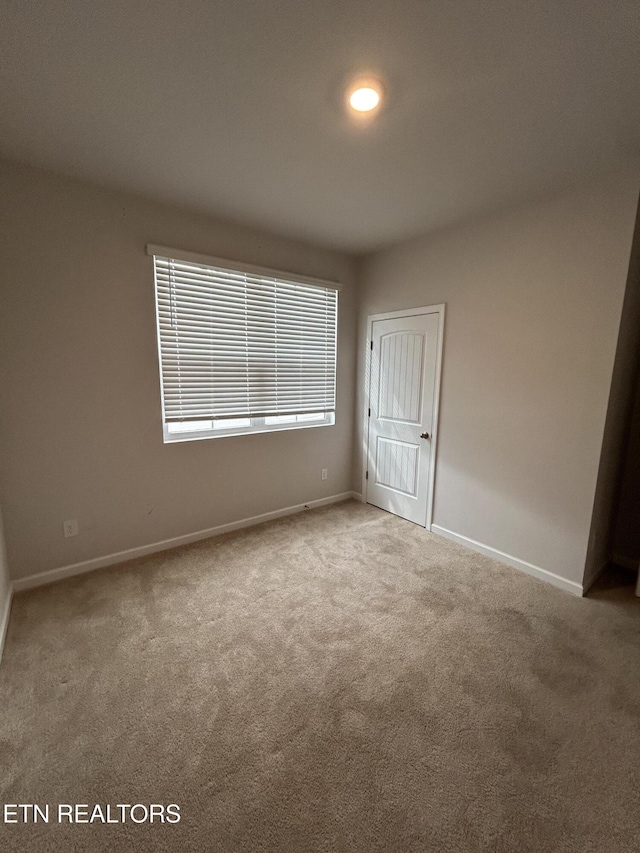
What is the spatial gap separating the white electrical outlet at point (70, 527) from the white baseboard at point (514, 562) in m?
2.91

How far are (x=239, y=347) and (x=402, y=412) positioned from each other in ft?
5.43

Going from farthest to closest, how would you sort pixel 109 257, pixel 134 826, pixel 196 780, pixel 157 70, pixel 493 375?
pixel 493 375
pixel 109 257
pixel 157 70
pixel 196 780
pixel 134 826

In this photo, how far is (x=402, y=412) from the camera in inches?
137

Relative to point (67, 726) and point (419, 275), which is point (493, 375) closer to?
point (419, 275)

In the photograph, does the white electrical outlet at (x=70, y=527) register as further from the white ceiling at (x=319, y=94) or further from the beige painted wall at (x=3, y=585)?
the white ceiling at (x=319, y=94)

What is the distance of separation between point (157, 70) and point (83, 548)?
281 cm

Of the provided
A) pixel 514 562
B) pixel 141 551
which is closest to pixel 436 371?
pixel 514 562

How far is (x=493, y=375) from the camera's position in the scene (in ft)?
9.05

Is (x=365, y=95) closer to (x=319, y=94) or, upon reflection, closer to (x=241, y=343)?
(x=319, y=94)

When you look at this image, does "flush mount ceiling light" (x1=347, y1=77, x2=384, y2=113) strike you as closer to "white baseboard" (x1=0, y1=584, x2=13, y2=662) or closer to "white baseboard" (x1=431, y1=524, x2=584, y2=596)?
"white baseboard" (x1=431, y1=524, x2=584, y2=596)

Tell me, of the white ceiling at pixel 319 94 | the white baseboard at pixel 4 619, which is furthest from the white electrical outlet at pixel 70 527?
the white ceiling at pixel 319 94

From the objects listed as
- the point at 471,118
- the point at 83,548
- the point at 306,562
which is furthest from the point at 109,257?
the point at 306,562

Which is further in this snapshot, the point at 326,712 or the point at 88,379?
the point at 88,379

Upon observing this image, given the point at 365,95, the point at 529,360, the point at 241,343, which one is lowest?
the point at 529,360
